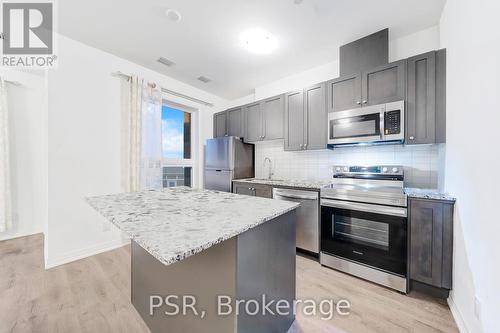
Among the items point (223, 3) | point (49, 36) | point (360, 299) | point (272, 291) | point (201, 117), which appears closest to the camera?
point (272, 291)

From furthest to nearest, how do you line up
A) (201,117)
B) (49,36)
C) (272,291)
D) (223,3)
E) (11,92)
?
(201,117) < (11,92) < (49,36) < (223,3) < (272,291)

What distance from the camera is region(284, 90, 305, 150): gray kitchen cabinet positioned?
2.82 m

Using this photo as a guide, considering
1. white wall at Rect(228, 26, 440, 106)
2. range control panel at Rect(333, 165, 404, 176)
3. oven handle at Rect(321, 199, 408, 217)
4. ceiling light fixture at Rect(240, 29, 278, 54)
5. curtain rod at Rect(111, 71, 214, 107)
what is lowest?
oven handle at Rect(321, 199, 408, 217)

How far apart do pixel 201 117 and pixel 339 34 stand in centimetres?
263

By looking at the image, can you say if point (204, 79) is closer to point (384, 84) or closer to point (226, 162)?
point (226, 162)

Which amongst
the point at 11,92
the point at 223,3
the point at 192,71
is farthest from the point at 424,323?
the point at 11,92

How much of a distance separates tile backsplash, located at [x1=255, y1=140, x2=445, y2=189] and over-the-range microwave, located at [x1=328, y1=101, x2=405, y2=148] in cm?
29

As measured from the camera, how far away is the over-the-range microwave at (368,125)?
2045mm

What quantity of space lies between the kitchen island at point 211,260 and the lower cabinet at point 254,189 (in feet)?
4.51

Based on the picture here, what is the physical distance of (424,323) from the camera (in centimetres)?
143

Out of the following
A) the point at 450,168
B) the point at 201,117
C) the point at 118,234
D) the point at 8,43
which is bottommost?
the point at 118,234

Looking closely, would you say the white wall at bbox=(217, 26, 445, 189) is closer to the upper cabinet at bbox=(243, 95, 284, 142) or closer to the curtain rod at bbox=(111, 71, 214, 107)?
the upper cabinet at bbox=(243, 95, 284, 142)

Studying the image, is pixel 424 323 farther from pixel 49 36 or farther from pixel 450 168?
pixel 49 36

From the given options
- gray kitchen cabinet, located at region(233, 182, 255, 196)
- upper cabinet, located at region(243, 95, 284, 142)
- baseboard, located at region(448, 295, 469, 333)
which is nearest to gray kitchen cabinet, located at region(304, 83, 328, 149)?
upper cabinet, located at region(243, 95, 284, 142)
